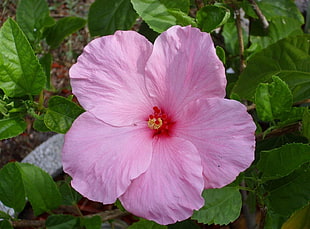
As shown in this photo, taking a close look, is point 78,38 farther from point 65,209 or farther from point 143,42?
point 143,42

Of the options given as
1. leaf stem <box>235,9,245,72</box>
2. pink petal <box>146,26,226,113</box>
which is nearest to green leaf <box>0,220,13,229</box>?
pink petal <box>146,26,226,113</box>

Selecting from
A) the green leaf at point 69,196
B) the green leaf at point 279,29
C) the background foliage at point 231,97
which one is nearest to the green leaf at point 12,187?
the background foliage at point 231,97

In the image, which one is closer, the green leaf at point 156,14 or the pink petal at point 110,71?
the pink petal at point 110,71

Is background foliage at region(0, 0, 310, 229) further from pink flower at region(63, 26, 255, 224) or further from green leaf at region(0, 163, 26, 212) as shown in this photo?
pink flower at region(63, 26, 255, 224)

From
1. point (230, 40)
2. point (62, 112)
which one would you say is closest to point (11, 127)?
point (62, 112)

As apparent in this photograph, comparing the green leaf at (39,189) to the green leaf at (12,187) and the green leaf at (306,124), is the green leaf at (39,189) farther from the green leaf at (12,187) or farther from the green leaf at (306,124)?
the green leaf at (306,124)

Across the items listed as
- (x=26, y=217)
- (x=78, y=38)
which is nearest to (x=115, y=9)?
(x=26, y=217)
